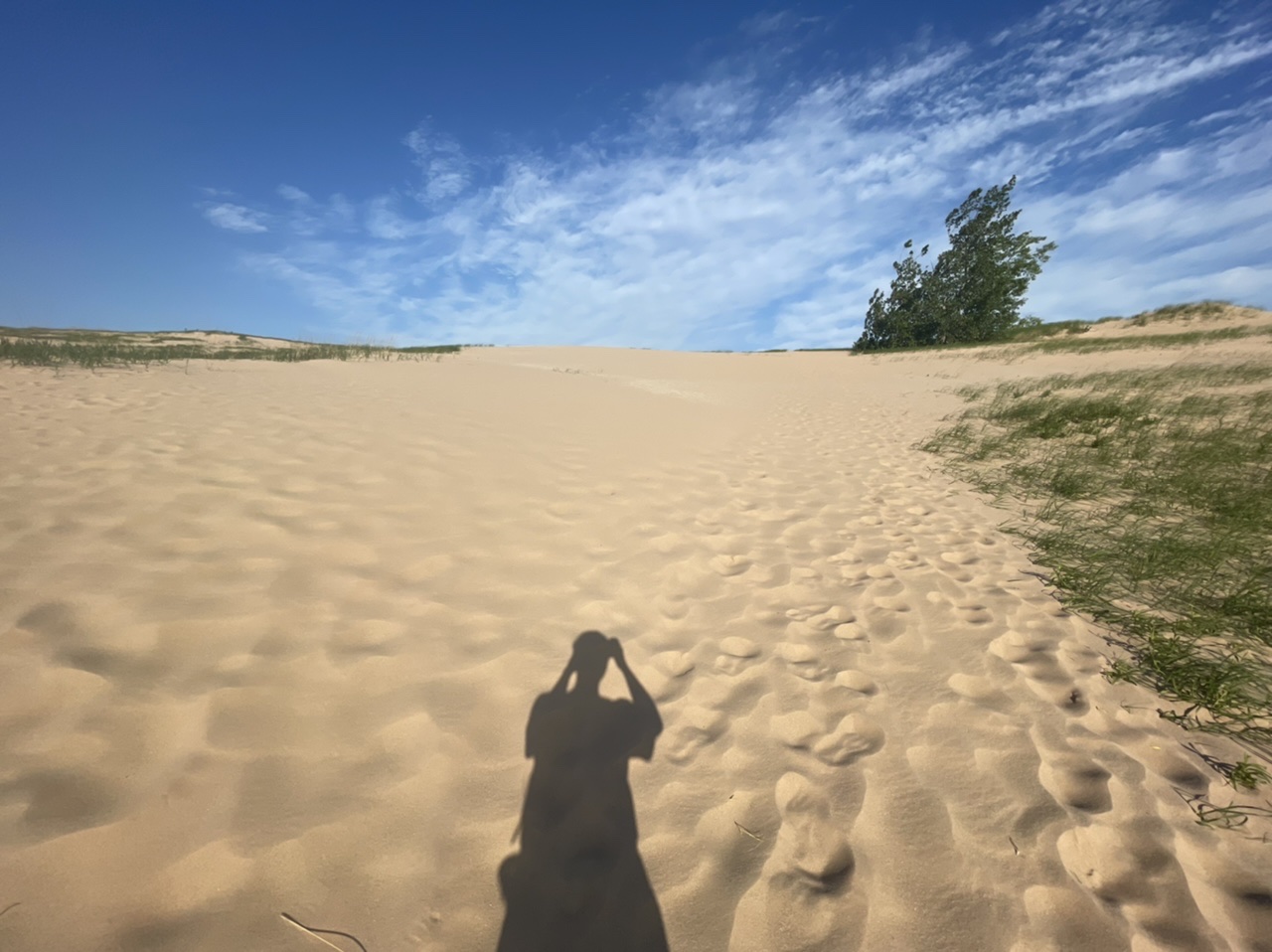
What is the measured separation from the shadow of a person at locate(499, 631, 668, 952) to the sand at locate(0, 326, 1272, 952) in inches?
1.3

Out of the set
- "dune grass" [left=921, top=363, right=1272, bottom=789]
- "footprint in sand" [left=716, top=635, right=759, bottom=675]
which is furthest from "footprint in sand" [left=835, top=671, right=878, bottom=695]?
"dune grass" [left=921, top=363, right=1272, bottom=789]

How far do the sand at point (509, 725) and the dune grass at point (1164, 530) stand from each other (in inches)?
10.8

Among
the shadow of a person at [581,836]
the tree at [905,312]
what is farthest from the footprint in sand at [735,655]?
the tree at [905,312]

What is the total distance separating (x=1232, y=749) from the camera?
2.03 m

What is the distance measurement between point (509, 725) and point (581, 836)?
62cm

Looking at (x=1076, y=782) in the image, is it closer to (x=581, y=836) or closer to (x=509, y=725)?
(x=581, y=836)

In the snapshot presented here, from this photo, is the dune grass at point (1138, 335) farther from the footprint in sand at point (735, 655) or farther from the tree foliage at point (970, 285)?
the footprint in sand at point (735, 655)

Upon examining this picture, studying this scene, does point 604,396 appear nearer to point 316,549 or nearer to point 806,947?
point 316,549

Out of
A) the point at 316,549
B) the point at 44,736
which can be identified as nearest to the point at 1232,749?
the point at 44,736

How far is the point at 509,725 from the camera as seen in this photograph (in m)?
2.24

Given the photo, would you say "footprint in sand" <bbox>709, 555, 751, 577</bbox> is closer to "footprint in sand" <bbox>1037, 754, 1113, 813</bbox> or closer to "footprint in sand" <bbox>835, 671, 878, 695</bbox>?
"footprint in sand" <bbox>835, 671, 878, 695</bbox>

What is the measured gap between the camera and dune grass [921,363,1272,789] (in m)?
2.37

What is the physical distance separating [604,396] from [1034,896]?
1355 cm

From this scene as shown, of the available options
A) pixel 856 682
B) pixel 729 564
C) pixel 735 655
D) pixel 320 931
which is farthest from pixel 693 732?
pixel 729 564
